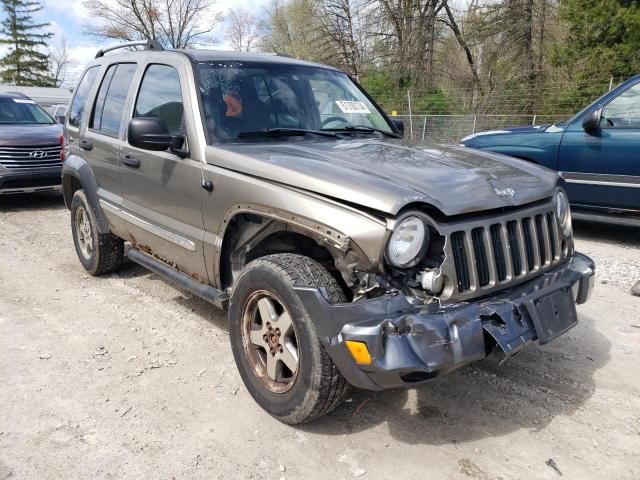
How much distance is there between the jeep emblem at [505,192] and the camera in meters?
2.83

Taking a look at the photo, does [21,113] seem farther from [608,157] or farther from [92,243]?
[608,157]

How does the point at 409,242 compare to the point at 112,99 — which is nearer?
the point at 409,242

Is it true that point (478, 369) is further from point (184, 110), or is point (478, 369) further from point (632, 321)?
point (184, 110)

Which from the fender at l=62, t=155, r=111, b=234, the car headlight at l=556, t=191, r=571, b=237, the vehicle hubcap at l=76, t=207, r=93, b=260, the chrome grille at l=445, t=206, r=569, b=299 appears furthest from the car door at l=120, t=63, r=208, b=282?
the car headlight at l=556, t=191, r=571, b=237

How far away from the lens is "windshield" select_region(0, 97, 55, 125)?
9.99 m

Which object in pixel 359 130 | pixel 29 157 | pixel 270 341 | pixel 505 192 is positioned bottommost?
pixel 270 341

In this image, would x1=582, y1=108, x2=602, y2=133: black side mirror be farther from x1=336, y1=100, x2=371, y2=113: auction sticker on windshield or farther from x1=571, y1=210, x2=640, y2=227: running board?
x1=336, y1=100, x2=371, y2=113: auction sticker on windshield

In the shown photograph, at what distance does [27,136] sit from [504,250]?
885cm

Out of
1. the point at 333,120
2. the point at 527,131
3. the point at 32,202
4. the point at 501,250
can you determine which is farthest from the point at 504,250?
the point at 32,202

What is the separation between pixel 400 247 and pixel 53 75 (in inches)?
2374

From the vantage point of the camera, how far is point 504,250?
2.75 metres

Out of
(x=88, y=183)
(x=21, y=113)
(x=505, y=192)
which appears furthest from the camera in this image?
(x=21, y=113)

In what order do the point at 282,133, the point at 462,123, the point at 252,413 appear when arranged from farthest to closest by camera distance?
the point at 462,123
the point at 282,133
the point at 252,413

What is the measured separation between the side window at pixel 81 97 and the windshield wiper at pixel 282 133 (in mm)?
2459
